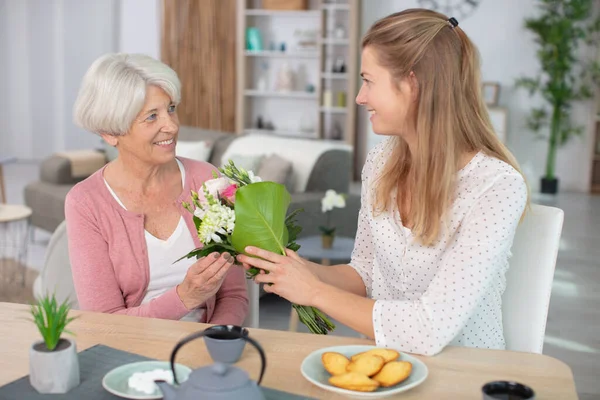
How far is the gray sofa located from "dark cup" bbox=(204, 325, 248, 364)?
9.58ft

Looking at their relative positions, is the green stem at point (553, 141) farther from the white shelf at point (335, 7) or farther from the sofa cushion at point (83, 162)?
the sofa cushion at point (83, 162)

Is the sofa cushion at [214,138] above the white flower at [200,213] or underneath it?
underneath

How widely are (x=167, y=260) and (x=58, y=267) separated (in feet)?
1.38

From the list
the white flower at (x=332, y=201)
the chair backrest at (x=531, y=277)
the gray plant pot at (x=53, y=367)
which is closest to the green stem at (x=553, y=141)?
the white flower at (x=332, y=201)

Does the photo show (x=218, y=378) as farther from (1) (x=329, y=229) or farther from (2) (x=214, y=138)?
(2) (x=214, y=138)

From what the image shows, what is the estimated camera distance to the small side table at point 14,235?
4.95 meters

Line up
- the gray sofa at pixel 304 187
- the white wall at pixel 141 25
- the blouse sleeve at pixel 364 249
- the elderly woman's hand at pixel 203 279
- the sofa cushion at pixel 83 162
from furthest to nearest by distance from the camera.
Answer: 1. the white wall at pixel 141 25
2. the sofa cushion at pixel 83 162
3. the gray sofa at pixel 304 187
4. the blouse sleeve at pixel 364 249
5. the elderly woman's hand at pixel 203 279

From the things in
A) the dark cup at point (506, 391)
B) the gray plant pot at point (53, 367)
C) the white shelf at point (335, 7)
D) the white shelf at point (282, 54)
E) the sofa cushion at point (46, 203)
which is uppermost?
the white shelf at point (335, 7)

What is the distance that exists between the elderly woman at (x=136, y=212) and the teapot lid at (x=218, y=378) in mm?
827

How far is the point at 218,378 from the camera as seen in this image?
1098mm

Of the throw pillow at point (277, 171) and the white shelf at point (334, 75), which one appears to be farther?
the white shelf at point (334, 75)

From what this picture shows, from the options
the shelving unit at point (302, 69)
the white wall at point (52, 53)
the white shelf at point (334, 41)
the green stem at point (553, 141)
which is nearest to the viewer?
the green stem at point (553, 141)

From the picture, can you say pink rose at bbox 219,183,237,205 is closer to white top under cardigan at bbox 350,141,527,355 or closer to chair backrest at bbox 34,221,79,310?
white top under cardigan at bbox 350,141,527,355

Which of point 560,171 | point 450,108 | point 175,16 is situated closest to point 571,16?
point 560,171
